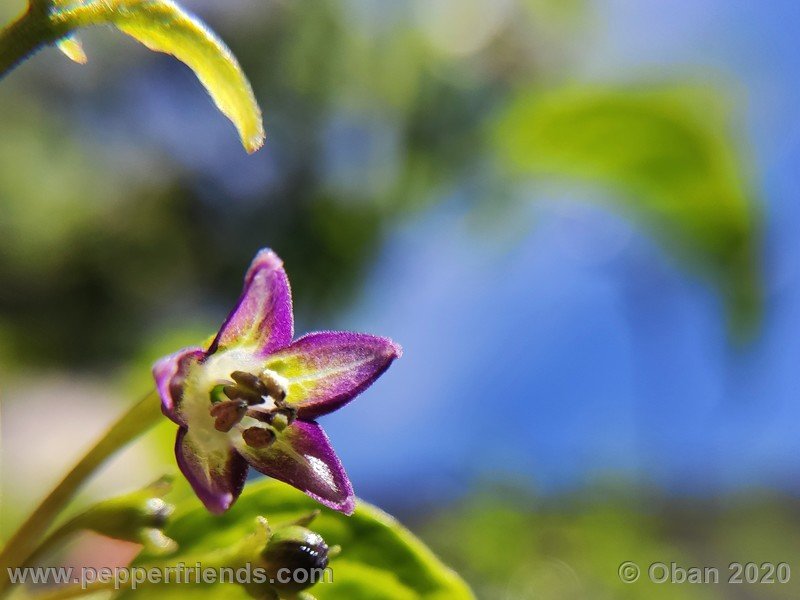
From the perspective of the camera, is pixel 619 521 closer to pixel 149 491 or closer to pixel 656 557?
pixel 656 557

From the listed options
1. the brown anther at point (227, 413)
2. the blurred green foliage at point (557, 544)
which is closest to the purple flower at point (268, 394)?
the brown anther at point (227, 413)

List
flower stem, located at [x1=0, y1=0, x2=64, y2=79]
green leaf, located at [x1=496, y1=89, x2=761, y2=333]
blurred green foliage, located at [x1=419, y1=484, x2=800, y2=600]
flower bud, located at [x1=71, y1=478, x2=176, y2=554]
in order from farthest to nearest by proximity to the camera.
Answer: blurred green foliage, located at [x1=419, y1=484, x2=800, y2=600], green leaf, located at [x1=496, y1=89, x2=761, y2=333], flower bud, located at [x1=71, y1=478, x2=176, y2=554], flower stem, located at [x1=0, y1=0, x2=64, y2=79]

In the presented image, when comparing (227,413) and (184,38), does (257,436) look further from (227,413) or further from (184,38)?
(184,38)

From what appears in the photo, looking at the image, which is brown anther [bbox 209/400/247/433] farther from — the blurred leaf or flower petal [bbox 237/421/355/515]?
the blurred leaf

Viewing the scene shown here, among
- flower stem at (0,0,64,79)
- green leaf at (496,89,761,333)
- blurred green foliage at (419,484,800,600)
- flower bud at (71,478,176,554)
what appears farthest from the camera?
blurred green foliage at (419,484,800,600)

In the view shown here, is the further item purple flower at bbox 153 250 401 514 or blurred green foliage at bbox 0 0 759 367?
blurred green foliage at bbox 0 0 759 367

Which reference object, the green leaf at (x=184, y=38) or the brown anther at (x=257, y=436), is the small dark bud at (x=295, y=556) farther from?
the green leaf at (x=184, y=38)

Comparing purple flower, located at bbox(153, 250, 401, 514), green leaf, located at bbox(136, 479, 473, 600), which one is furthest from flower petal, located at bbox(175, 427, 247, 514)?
green leaf, located at bbox(136, 479, 473, 600)
